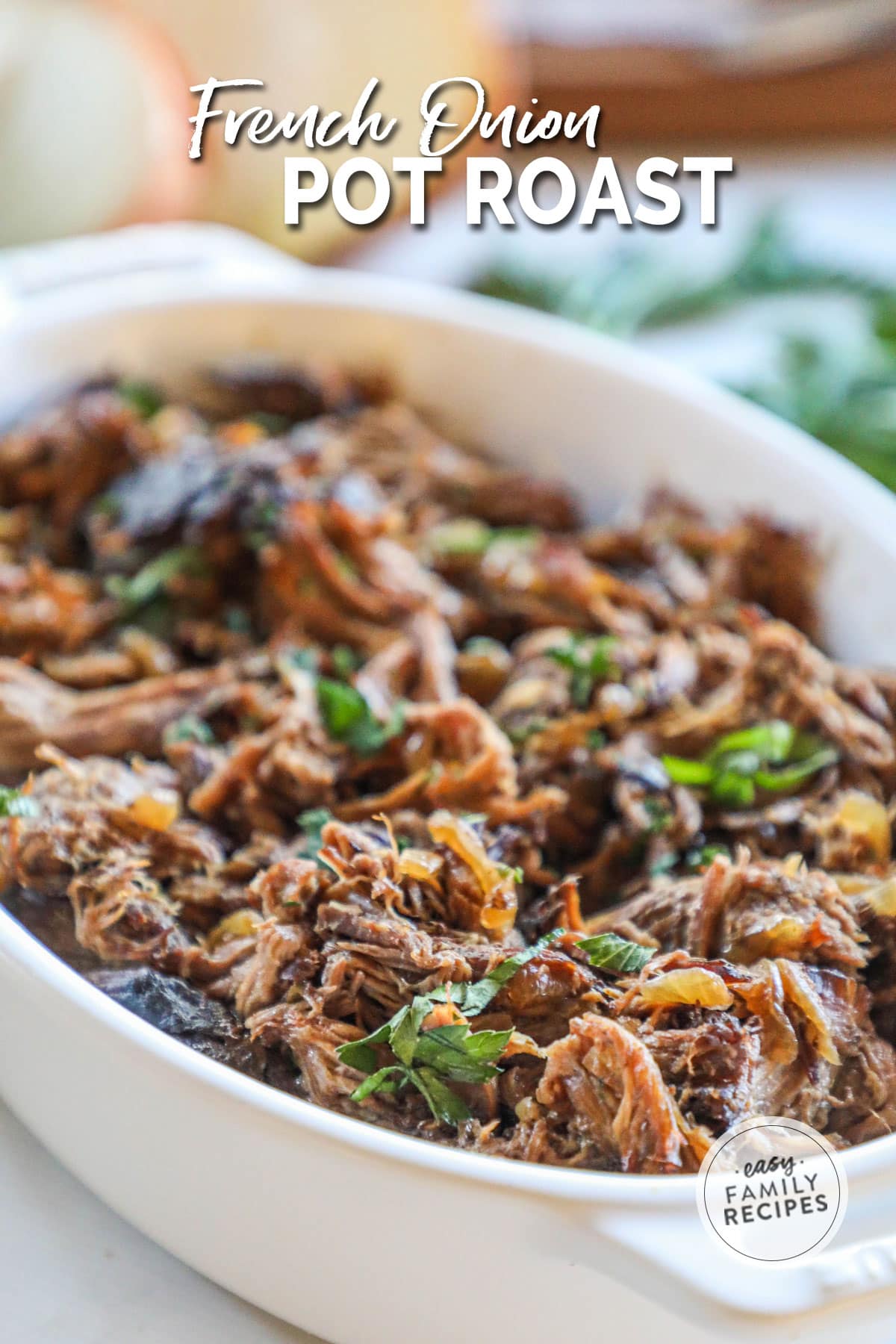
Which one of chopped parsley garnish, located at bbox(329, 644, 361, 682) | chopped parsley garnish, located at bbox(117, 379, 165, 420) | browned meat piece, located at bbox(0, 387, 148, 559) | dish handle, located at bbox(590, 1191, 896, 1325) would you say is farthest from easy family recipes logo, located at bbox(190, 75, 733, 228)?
dish handle, located at bbox(590, 1191, 896, 1325)

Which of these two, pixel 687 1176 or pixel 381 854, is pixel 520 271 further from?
pixel 687 1176

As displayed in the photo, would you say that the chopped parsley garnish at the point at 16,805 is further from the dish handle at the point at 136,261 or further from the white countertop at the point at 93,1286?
the dish handle at the point at 136,261

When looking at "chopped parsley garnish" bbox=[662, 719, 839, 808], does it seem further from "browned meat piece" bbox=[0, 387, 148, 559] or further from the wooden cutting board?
the wooden cutting board

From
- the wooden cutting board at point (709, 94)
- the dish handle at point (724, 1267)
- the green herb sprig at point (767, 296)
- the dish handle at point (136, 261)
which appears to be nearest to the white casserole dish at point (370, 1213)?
the dish handle at point (724, 1267)

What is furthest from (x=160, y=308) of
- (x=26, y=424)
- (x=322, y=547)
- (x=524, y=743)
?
(x=524, y=743)

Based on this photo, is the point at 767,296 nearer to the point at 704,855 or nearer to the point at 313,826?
the point at 704,855

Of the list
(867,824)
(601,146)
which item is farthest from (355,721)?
(601,146)

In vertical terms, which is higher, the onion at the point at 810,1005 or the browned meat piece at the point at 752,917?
the browned meat piece at the point at 752,917
